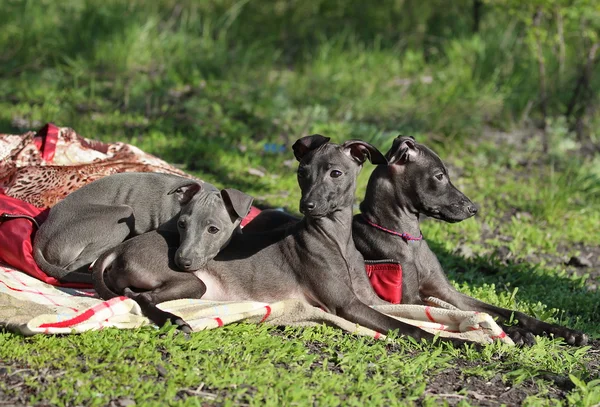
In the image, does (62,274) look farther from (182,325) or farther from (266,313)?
(266,313)

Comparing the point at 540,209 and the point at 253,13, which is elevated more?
the point at 253,13

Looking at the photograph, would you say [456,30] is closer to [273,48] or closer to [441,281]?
[273,48]

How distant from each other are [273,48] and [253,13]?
1.54 m

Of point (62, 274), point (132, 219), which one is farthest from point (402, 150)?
point (62, 274)

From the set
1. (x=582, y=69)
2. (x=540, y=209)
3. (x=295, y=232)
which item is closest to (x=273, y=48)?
(x=582, y=69)

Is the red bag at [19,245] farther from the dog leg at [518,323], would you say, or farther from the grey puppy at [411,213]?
the dog leg at [518,323]

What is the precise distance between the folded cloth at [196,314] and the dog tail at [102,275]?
3.1 inches

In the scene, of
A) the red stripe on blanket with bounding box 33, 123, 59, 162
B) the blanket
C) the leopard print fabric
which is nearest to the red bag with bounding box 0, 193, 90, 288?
the blanket

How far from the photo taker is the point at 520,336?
507 cm

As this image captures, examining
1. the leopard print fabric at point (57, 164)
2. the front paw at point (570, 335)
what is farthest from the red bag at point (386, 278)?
the leopard print fabric at point (57, 164)

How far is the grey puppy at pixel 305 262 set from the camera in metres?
5.20

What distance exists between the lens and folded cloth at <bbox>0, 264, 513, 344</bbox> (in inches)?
183

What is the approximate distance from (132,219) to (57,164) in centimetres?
140

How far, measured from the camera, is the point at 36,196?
6.56 m
